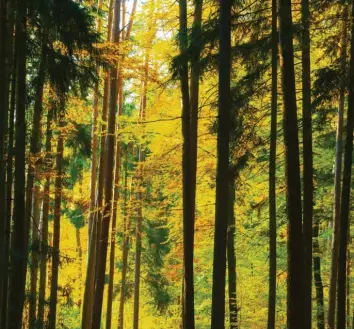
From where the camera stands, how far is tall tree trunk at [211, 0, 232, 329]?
682 cm

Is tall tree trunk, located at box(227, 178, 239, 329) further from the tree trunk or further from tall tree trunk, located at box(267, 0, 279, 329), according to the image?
tall tree trunk, located at box(267, 0, 279, 329)

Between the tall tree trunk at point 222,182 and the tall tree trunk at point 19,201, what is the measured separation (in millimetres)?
3073

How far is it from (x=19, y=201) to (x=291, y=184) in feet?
14.1

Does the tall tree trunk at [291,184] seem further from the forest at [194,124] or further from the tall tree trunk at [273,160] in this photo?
the tall tree trunk at [273,160]

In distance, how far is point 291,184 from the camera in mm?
6895

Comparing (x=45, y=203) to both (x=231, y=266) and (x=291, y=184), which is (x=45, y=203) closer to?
(x=231, y=266)

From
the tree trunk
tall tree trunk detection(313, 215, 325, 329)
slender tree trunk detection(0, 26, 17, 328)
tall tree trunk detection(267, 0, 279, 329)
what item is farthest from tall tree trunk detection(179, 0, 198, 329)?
tall tree trunk detection(313, 215, 325, 329)

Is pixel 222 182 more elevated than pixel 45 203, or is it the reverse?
pixel 222 182

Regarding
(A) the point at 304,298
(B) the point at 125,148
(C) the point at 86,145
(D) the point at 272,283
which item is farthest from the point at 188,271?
(B) the point at 125,148

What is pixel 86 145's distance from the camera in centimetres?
1068

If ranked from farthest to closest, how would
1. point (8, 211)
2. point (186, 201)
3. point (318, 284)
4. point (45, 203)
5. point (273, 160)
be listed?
point (318, 284) < point (45, 203) < point (186, 201) < point (273, 160) < point (8, 211)

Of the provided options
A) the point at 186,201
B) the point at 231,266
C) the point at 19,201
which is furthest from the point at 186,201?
the point at 231,266

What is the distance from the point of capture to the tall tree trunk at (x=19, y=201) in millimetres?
7117

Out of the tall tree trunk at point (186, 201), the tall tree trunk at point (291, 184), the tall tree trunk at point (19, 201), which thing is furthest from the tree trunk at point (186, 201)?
the tall tree trunk at point (19, 201)
